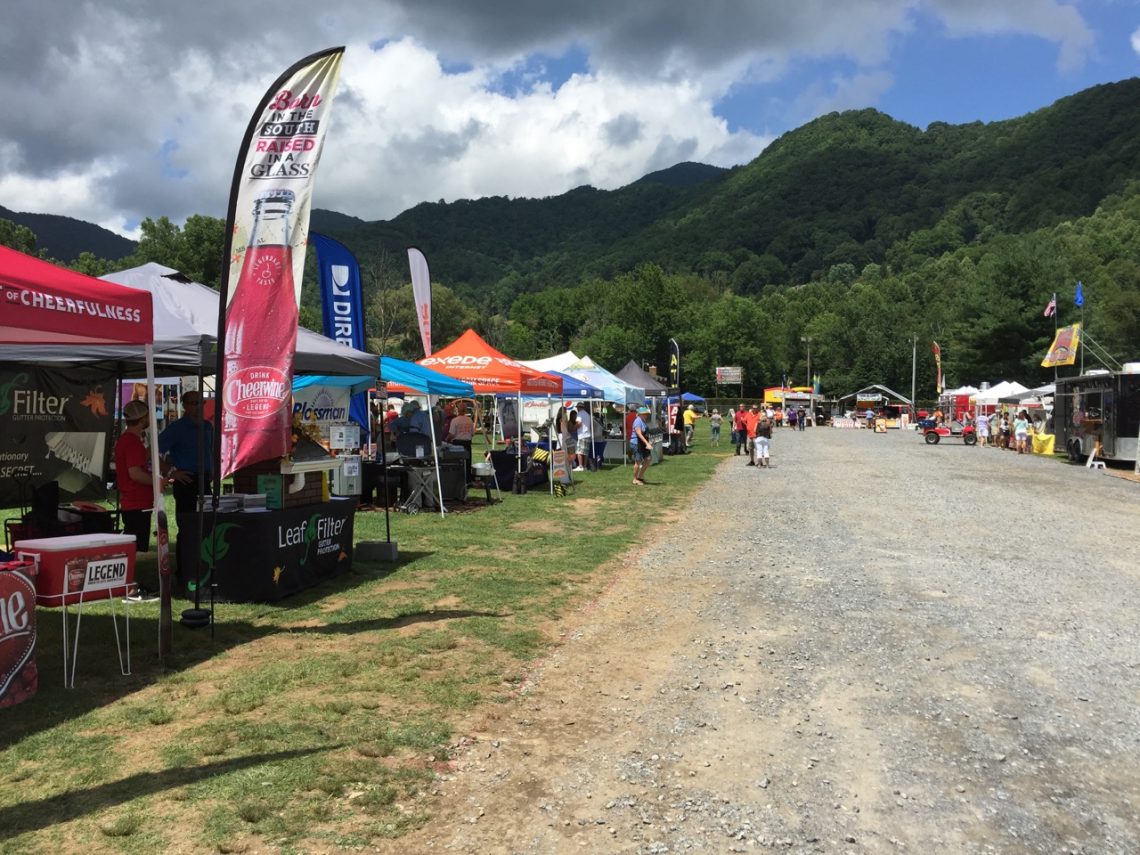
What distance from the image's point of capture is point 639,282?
105688mm

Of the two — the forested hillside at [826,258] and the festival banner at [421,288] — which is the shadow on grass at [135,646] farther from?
the forested hillside at [826,258]

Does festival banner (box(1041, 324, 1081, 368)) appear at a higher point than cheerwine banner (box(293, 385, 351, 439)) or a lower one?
higher

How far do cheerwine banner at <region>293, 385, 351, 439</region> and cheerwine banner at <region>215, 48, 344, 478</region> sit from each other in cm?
641

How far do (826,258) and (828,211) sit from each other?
43.4 feet

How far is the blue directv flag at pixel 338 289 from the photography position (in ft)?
40.3

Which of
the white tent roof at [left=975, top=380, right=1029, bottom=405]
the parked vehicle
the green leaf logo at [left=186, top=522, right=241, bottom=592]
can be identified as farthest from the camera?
the white tent roof at [left=975, top=380, right=1029, bottom=405]

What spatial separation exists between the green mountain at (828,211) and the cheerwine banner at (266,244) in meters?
125

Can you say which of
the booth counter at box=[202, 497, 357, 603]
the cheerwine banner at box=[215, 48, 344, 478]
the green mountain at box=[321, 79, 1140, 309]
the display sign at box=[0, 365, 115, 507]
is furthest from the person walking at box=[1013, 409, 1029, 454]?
the green mountain at box=[321, 79, 1140, 309]

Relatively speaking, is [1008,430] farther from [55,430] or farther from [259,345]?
[259,345]

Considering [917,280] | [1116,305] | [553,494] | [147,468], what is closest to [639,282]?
[917,280]

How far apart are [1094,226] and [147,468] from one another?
349 ft

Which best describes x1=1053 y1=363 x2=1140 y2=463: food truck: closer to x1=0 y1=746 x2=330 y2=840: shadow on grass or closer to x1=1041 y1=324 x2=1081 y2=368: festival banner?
x1=1041 y1=324 x2=1081 y2=368: festival banner

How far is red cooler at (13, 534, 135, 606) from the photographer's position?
4.83 meters

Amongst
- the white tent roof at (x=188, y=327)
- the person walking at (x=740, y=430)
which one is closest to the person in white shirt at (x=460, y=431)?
the white tent roof at (x=188, y=327)
